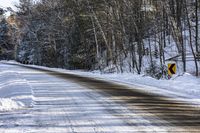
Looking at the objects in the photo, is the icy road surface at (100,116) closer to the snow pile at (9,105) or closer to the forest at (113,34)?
the snow pile at (9,105)

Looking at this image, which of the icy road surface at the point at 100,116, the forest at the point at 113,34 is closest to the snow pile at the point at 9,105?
the icy road surface at the point at 100,116

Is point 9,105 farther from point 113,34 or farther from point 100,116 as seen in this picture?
point 113,34

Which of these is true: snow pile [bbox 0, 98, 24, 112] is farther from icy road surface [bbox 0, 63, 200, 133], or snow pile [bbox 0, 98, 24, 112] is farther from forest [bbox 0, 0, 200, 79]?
forest [bbox 0, 0, 200, 79]

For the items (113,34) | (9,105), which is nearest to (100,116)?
(9,105)

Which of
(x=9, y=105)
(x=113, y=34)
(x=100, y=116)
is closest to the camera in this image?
(x=100, y=116)

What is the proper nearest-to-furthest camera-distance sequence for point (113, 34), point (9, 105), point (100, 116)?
point (100, 116) < point (9, 105) < point (113, 34)

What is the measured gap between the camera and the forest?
24489mm

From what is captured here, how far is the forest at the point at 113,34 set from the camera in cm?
2449

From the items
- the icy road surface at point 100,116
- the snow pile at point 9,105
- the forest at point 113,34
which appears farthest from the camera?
the forest at point 113,34

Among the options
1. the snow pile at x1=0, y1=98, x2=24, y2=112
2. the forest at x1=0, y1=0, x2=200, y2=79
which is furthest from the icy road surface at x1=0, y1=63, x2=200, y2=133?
the forest at x1=0, y1=0, x2=200, y2=79

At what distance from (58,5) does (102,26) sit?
13.6 metres

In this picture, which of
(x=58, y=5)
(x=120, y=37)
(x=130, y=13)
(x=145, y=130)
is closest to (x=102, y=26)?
(x=120, y=37)

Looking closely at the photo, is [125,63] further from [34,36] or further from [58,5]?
[34,36]

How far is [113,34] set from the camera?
30.5 metres
